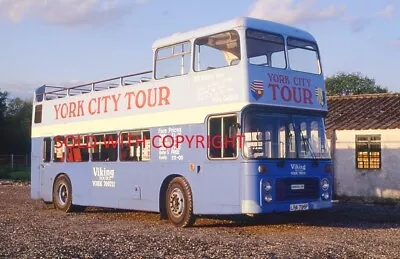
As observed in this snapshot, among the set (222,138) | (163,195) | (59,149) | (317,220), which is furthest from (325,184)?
(59,149)

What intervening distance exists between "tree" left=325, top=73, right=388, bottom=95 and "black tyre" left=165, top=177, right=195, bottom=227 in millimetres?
51765

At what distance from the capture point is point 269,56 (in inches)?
542

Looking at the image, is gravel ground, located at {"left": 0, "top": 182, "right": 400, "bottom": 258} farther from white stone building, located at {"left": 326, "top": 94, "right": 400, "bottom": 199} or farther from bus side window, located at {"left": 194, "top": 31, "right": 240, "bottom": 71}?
white stone building, located at {"left": 326, "top": 94, "right": 400, "bottom": 199}

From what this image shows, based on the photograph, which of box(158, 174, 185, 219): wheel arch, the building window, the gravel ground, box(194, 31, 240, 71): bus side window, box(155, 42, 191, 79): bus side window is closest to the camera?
the gravel ground

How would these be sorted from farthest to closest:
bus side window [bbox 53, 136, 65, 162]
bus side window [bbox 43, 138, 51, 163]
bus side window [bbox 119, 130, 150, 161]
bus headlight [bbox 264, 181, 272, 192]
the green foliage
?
1. the green foliage
2. bus side window [bbox 43, 138, 51, 163]
3. bus side window [bbox 53, 136, 65, 162]
4. bus side window [bbox 119, 130, 150, 161]
5. bus headlight [bbox 264, 181, 272, 192]

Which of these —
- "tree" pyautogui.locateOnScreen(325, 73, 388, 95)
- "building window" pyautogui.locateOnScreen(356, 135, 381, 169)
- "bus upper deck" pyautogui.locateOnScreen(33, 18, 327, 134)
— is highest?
"tree" pyautogui.locateOnScreen(325, 73, 388, 95)

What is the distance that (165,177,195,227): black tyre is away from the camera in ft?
46.1

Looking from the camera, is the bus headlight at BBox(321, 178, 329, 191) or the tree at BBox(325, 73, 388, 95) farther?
the tree at BBox(325, 73, 388, 95)

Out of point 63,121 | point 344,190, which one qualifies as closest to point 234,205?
point 63,121

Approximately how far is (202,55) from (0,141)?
4906 centimetres

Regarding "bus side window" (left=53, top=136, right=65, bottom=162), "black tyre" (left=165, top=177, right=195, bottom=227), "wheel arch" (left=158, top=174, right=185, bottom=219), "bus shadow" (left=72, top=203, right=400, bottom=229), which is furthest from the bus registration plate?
"bus side window" (left=53, top=136, right=65, bottom=162)

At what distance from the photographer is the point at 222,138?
1339 cm

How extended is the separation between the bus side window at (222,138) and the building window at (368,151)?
1230 cm

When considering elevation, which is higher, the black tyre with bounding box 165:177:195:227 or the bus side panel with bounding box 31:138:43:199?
the bus side panel with bounding box 31:138:43:199
